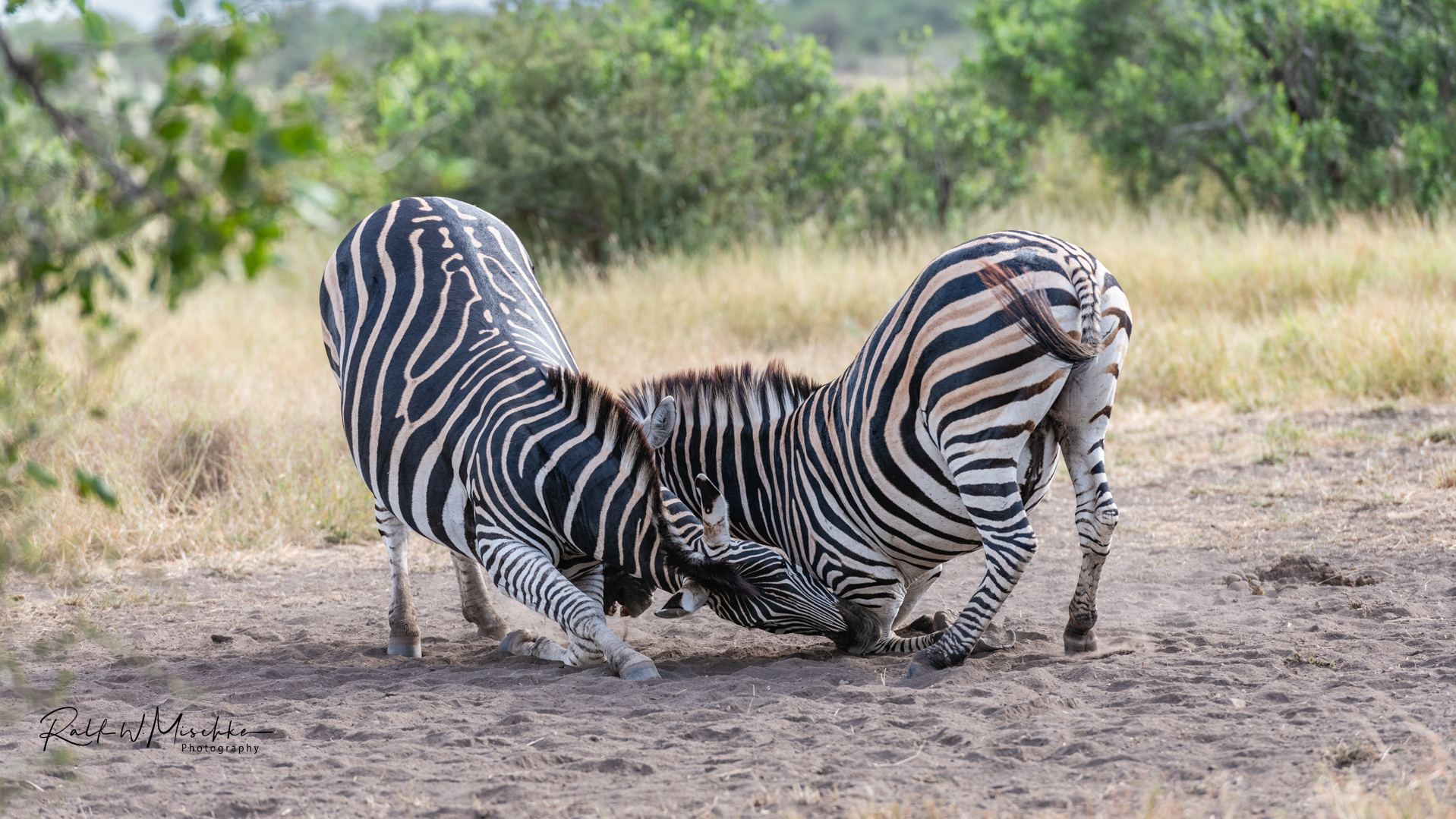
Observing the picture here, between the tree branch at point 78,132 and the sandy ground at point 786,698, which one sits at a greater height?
the tree branch at point 78,132

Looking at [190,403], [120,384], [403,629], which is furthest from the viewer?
[120,384]

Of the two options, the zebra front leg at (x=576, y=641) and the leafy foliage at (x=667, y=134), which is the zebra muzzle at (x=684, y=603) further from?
the leafy foliage at (x=667, y=134)

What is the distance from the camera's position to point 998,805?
9.88 ft

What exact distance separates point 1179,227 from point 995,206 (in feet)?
11.0

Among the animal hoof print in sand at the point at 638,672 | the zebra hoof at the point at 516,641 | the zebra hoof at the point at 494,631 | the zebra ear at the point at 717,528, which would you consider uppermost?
the zebra ear at the point at 717,528

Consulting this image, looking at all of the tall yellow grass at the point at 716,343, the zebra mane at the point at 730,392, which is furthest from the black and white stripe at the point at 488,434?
the tall yellow grass at the point at 716,343

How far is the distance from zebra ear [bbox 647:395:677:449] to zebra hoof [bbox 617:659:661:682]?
0.84 m

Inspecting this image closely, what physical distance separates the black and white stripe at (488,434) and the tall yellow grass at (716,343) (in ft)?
5.26

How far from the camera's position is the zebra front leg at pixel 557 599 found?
4.28 meters

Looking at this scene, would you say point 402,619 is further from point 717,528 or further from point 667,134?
point 667,134

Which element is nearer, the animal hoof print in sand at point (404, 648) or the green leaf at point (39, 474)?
the green leaf at point (39, 474)

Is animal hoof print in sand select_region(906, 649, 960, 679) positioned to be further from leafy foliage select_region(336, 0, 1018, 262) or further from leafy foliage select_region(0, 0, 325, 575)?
leafy foliage select_region(336, 0, 1018, 262)

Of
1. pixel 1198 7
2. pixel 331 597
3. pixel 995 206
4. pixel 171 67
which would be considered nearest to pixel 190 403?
pixel 331 597

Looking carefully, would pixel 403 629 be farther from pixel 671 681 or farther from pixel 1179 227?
pixel 1179 227
